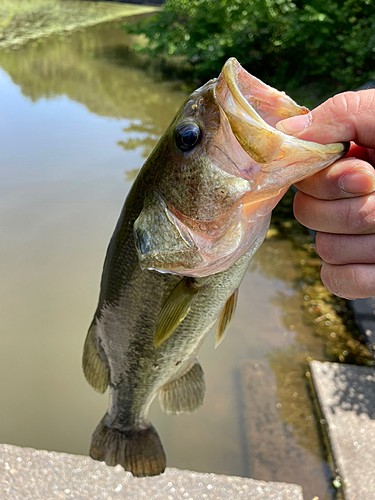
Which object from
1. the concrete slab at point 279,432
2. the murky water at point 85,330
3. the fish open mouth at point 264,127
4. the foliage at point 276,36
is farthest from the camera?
the foliage at point 276,36

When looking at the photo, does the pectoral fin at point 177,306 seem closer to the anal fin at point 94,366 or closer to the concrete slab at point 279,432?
the anal fin at point 94,366

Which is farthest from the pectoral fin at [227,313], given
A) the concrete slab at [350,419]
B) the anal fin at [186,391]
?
the concrete slab at [350,419]

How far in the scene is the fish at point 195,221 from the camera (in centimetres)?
103

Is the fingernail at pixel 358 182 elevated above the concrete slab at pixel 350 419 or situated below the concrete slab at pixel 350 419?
above

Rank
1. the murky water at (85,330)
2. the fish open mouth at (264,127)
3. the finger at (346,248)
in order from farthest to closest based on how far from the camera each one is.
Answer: the murky water at (85,330), the finger at (346,248), the fish open mouth at (264,127)

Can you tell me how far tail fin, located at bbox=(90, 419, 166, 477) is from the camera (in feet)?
6.42

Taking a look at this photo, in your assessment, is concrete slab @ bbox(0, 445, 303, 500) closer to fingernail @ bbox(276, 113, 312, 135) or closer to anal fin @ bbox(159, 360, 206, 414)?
anal fin @ bbox(159, 360, 206, 414)

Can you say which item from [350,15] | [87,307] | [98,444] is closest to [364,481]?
[98,444]

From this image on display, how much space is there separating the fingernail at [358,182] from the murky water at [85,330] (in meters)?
2.21

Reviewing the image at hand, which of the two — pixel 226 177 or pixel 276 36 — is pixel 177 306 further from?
pixel 276 36

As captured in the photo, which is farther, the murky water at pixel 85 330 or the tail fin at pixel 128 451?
the murky water at pixel 85 330

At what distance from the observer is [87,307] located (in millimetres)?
3863

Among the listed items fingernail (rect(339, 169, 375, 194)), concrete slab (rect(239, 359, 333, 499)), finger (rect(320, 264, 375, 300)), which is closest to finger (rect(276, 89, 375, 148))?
fingernail (rect(339, 169, 375, 194))

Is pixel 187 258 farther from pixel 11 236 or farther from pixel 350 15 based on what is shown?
pixel 350 15
